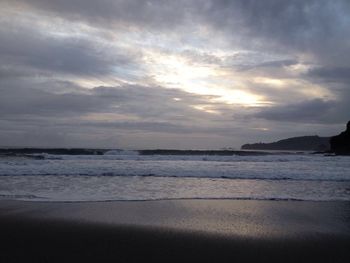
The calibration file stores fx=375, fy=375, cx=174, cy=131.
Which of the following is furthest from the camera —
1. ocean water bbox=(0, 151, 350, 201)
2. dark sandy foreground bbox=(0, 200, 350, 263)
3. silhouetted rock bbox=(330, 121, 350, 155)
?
silhouetted rock bbox=(330, 121, 350, 155)

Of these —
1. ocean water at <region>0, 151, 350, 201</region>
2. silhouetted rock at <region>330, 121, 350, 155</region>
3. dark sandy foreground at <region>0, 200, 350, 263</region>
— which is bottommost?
dark sandy foreground at <region>0, 200, 350, 263</region>

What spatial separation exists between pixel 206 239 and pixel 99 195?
19.0 feet

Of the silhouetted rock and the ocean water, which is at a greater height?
Answer: the silhouetted rock

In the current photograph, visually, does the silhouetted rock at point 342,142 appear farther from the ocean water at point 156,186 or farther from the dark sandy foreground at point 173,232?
the dark sandy foreground at point 173,232

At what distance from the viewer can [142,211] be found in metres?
9.27

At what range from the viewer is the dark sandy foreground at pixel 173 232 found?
5.89m

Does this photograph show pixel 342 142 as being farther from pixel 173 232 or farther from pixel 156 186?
pixel 173 232

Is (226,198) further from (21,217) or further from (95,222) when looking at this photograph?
(21,217)

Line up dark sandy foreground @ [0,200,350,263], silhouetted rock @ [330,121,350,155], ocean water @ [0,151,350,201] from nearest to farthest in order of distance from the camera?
dark sandy foreground @ [0,200,350,263] < ocean water @ [0,151,350,201] < silhouetted rock @ [330,121,350,155]

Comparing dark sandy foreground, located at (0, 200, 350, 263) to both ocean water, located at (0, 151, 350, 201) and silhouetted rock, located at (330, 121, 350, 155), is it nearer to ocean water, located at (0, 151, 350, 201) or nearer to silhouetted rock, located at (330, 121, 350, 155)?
ocean water, located at (0, 151, 350, 201)

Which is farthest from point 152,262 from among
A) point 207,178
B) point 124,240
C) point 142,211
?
point 207,178

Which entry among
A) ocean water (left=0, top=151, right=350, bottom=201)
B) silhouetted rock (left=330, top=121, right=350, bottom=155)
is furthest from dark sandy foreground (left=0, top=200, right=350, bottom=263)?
silhouetted rock (left=330, top=121, right=350, bottom=155)

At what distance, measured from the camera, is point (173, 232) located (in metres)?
7.25

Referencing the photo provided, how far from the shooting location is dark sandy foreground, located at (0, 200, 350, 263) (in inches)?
232
